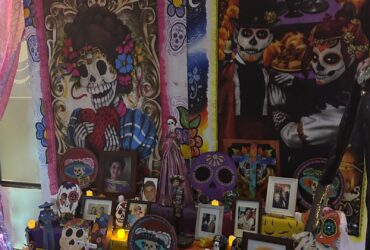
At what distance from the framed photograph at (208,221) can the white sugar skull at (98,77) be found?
72 cm

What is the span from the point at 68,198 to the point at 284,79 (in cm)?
107

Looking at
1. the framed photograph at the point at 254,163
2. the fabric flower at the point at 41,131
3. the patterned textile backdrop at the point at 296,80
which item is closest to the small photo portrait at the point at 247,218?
the framed photograph at the point at 254,163

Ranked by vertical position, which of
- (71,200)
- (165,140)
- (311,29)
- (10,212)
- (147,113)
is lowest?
(10,212)

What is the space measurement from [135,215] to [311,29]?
1.02 metres

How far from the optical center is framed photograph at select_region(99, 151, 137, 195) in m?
1.87

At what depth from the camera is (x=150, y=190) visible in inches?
70.4

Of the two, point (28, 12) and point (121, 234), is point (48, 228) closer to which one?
point (121, 234)

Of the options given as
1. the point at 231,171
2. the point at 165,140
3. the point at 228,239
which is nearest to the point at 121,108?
the point at 165,140

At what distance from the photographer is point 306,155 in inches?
62.9

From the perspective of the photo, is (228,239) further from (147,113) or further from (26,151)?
(26,151)

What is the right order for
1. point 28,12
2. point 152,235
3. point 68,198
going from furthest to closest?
point 28,12 < point 68,198 < point 152,235

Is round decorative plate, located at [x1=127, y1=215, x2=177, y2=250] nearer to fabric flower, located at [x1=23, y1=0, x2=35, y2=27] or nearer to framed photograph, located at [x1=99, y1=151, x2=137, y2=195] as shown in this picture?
framed photograph, located at [x1=99, y1=151, x2=137, y2=195]

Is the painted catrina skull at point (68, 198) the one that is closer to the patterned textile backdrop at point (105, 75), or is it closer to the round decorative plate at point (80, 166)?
the round decorative plate at point (80, 166)

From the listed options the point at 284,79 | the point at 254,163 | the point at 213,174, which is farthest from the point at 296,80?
the point at 213,174
